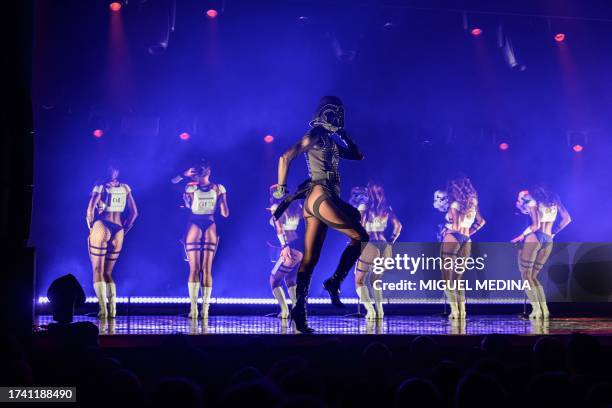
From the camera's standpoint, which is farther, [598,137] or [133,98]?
[598,137]

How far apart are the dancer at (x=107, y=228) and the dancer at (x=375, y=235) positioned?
3906mm

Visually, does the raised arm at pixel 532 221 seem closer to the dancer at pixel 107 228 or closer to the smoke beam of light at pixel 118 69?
the dancer at pixel 107 228

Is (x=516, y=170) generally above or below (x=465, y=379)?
above

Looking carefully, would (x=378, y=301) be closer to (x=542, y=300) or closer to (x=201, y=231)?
(x=542, y=300)

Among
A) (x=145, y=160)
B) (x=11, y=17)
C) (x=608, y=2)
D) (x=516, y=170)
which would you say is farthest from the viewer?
(x=516, y=170)

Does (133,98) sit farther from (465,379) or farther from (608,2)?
(465,379)

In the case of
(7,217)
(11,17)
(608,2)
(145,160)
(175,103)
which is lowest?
(7,217)

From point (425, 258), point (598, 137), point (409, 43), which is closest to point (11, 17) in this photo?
point (425, 258)

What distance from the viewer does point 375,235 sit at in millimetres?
12195

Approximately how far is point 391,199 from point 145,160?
4.74m

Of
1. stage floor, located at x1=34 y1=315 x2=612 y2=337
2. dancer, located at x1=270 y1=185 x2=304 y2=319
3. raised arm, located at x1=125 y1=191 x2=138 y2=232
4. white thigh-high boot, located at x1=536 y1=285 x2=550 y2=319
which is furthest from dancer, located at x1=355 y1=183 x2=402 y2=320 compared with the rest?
raised arm, located at x1=125 y1=191 x2=138 y2=232

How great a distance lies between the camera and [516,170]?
14.5m

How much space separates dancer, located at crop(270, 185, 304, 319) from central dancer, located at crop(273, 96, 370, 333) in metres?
4.06

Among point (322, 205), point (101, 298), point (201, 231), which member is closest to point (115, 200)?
point (201, 231)
